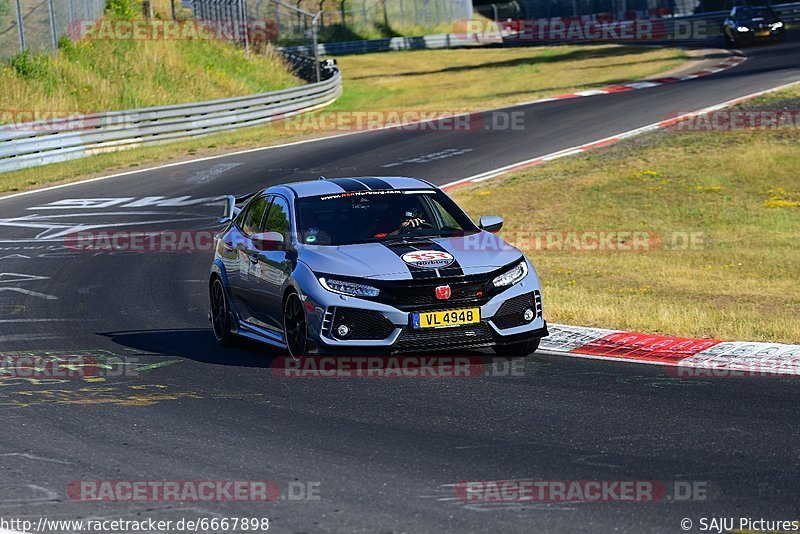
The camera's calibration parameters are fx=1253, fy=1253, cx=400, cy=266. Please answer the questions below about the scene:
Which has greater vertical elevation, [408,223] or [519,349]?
[408,223]

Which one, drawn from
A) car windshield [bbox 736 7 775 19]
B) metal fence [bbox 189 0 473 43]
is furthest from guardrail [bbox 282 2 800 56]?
car windshield [bbox 736 7 775 19]

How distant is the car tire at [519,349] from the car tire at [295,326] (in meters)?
1.63

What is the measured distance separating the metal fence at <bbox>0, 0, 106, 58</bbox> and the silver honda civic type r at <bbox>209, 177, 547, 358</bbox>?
23.6m

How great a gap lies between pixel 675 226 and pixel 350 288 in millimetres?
11633

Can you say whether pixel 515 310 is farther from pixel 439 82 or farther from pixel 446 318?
pixel 439 82

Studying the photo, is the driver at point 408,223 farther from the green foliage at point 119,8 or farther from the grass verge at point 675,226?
the green foliage at point 119,8

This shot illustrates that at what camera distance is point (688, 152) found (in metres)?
25.5

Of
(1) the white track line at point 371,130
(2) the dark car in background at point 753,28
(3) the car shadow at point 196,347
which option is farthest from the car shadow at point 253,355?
(2) the dark car in background at point 753,28

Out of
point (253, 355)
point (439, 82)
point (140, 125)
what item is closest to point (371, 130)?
point (140, 125)

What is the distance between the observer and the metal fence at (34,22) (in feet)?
110

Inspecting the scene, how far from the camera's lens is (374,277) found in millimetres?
9695

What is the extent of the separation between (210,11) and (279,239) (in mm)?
38742

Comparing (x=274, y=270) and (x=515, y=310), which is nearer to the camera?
(x=515, y=310)

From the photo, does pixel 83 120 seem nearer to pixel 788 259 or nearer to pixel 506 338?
pixel 788 259
